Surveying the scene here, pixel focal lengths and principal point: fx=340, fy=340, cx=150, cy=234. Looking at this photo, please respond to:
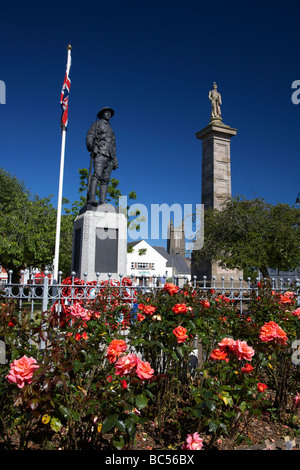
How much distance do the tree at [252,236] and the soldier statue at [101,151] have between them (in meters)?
6.94

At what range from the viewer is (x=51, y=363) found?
8.33 ft

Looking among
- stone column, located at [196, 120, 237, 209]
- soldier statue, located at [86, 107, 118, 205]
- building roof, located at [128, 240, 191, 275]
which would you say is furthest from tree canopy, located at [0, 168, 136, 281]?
building roof, located at [128, 240, 191, 275]

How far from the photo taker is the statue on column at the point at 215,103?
18553 mm

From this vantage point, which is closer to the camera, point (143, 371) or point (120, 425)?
point (120, 425)

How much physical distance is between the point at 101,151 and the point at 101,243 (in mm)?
2563

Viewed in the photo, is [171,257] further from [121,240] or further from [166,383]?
[166,383]

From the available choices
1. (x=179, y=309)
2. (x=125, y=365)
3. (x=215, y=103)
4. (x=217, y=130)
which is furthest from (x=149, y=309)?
(x=215, y=103)

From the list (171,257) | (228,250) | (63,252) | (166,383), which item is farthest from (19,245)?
(171,257)

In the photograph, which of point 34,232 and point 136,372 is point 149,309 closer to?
point 136,372

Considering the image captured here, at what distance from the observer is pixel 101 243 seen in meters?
8.38

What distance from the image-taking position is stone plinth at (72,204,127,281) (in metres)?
8.24

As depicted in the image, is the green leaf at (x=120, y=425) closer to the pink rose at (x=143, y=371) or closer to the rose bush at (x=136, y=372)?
the rose bush at (x=136, y=372)

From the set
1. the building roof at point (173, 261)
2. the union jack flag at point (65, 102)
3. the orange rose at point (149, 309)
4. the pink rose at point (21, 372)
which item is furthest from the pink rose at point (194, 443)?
the building roof at point (173, 261)
